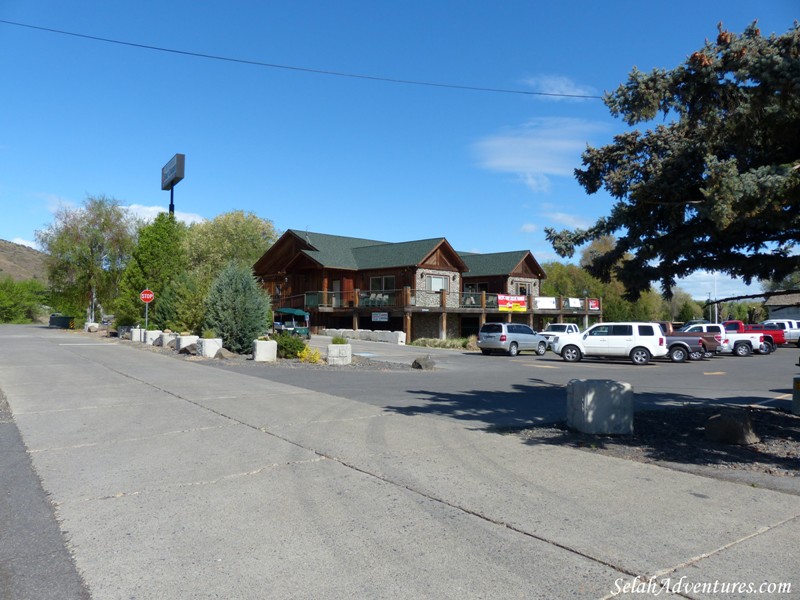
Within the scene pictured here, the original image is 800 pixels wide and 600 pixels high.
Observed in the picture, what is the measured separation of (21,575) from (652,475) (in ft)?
19.5

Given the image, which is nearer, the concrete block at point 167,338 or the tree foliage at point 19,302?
the concrete block at point 167,338

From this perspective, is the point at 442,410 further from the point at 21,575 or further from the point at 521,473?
the point at 21,575

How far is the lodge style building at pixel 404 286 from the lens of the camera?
135 feet

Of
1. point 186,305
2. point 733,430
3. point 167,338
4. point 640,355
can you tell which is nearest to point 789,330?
point 640,355

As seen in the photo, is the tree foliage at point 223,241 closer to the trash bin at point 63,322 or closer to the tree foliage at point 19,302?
the trash bin at point 63,322

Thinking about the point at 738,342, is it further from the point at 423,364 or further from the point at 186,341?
the point at 186,341

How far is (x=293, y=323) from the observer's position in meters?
39.1

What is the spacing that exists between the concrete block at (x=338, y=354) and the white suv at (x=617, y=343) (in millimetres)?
11537

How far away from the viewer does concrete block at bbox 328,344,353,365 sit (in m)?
21.5

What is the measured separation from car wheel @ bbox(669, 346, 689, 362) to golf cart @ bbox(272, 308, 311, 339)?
18.0 meters

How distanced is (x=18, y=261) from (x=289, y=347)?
145 meters

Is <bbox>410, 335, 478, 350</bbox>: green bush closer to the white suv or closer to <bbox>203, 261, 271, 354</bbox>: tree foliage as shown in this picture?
the white suv

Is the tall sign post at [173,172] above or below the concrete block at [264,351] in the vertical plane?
above

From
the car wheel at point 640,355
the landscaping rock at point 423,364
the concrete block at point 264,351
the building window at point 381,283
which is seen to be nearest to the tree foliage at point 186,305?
the concrete block at point 264,351
